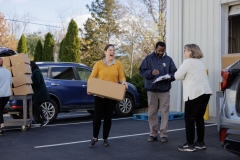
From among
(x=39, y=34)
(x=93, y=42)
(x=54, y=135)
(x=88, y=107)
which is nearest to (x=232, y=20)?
(x=88, y=107)

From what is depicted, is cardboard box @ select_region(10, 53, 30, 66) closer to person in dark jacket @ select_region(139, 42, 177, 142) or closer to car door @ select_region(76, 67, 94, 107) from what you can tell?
car door @ select_region(76, 67, 94, 107)

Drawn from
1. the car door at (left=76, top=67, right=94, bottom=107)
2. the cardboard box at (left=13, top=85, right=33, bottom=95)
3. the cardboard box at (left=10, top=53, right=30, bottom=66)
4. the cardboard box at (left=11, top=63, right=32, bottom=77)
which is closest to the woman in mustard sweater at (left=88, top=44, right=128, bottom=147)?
Result: the cardboard box at (left=13, top=85, right=33, bottom=95)

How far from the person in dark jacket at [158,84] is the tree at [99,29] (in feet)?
128

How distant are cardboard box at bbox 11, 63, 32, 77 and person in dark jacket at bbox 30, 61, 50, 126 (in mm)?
481

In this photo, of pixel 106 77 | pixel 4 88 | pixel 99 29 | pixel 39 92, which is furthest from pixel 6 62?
pixel 99 29

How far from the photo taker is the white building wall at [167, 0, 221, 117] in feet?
38.0

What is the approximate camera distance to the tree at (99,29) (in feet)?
162

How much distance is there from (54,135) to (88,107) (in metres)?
3.43

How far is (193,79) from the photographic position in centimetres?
691

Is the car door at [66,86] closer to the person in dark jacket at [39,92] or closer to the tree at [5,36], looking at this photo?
the person in dark jacket at [39,92]

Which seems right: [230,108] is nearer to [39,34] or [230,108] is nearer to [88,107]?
[88,107]

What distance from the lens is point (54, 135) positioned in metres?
9.31

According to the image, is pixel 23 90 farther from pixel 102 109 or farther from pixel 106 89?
pixel 106 89

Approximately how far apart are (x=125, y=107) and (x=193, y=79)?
661 centimetres
